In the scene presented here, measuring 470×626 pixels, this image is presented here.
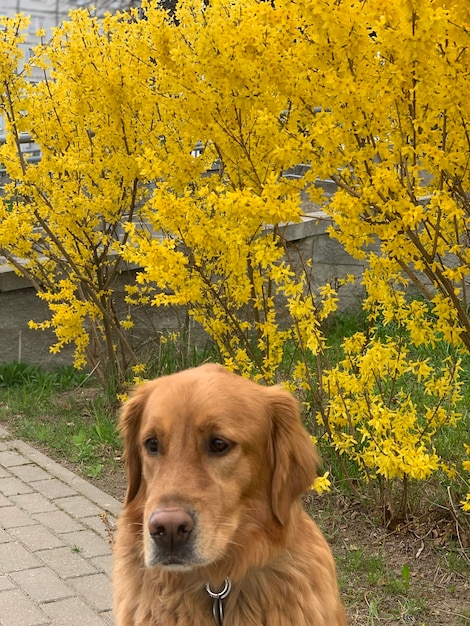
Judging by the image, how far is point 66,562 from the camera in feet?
13.5

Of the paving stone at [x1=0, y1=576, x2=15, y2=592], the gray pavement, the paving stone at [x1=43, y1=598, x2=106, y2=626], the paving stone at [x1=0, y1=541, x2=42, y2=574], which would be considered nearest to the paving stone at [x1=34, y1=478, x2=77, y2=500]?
the gray pavement

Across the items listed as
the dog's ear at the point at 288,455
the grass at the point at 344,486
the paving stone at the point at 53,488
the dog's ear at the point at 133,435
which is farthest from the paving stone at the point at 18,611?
the dog's ear at the point at 288,455

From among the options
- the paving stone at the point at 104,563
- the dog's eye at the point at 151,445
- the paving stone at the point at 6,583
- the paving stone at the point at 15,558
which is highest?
the dog's eye at the point at 151,445

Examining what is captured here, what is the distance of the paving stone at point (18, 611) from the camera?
352 cm

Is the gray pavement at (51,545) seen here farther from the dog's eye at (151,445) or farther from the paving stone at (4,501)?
the dog's eye at (151,445)

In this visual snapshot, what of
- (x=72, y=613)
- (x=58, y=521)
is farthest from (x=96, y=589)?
(x=58, y=521)

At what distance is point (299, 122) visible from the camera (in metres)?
3.91

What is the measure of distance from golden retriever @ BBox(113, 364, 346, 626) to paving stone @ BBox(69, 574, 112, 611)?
1.02 metres

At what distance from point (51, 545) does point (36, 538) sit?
14 centimetres

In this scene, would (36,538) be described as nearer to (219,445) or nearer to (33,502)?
(33,502)

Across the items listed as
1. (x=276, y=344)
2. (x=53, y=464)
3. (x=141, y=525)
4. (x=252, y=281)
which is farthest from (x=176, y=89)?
(x=53, y=464)

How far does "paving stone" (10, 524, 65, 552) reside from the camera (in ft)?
14.2

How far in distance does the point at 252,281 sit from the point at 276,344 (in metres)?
0.42

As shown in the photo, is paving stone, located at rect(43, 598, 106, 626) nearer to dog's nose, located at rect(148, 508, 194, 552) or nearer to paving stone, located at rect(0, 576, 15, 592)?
paving stone, located at rect(0, 576, 15, 592)
